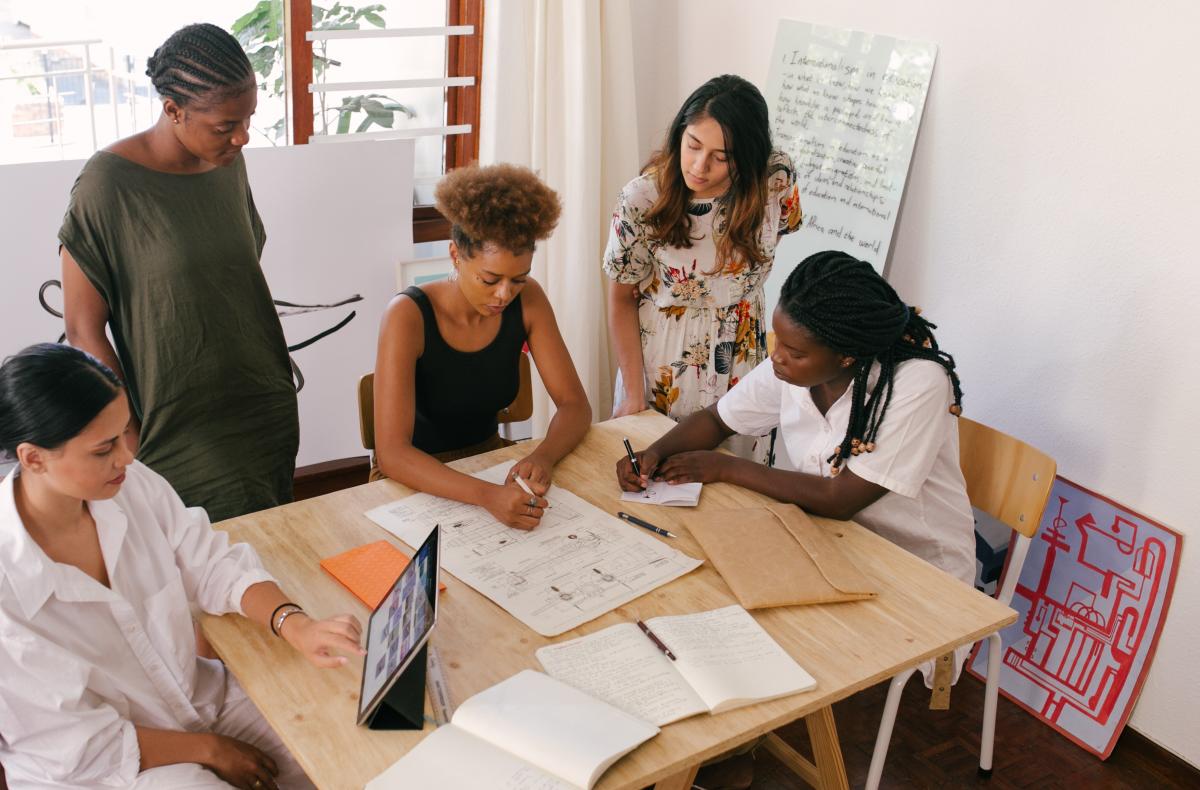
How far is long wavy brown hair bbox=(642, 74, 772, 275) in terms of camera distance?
2.34 metres

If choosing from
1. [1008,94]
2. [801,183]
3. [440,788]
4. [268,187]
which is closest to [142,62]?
[268,187]

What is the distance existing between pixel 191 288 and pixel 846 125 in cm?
188

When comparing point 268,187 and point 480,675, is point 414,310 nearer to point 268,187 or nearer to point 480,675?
point 480,675

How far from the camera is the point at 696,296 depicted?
2.57 metres

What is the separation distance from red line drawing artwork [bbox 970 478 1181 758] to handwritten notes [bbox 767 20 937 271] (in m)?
0.89

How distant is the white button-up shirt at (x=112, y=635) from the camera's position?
1419 millimetres

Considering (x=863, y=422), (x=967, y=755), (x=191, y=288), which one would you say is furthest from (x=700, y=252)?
(x=967, y=755)

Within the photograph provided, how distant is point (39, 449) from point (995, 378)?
7.25ft

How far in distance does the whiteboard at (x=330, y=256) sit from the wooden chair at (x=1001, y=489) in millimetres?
1856

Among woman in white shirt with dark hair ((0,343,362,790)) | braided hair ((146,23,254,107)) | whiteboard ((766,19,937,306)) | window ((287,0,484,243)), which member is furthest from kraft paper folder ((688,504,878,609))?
window ((287,0,484,243))

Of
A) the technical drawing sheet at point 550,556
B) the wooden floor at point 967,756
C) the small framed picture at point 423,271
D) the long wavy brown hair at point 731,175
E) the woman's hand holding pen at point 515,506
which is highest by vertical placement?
the long wavy brown hair at point 731,175

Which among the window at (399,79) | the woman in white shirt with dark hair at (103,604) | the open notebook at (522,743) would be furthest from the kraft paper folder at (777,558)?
the window at (399,79)

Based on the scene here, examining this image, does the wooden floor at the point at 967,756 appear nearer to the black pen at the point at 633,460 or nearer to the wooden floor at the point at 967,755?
the wooden floor at the point at 967,755

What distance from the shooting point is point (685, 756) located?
1.35 metres
